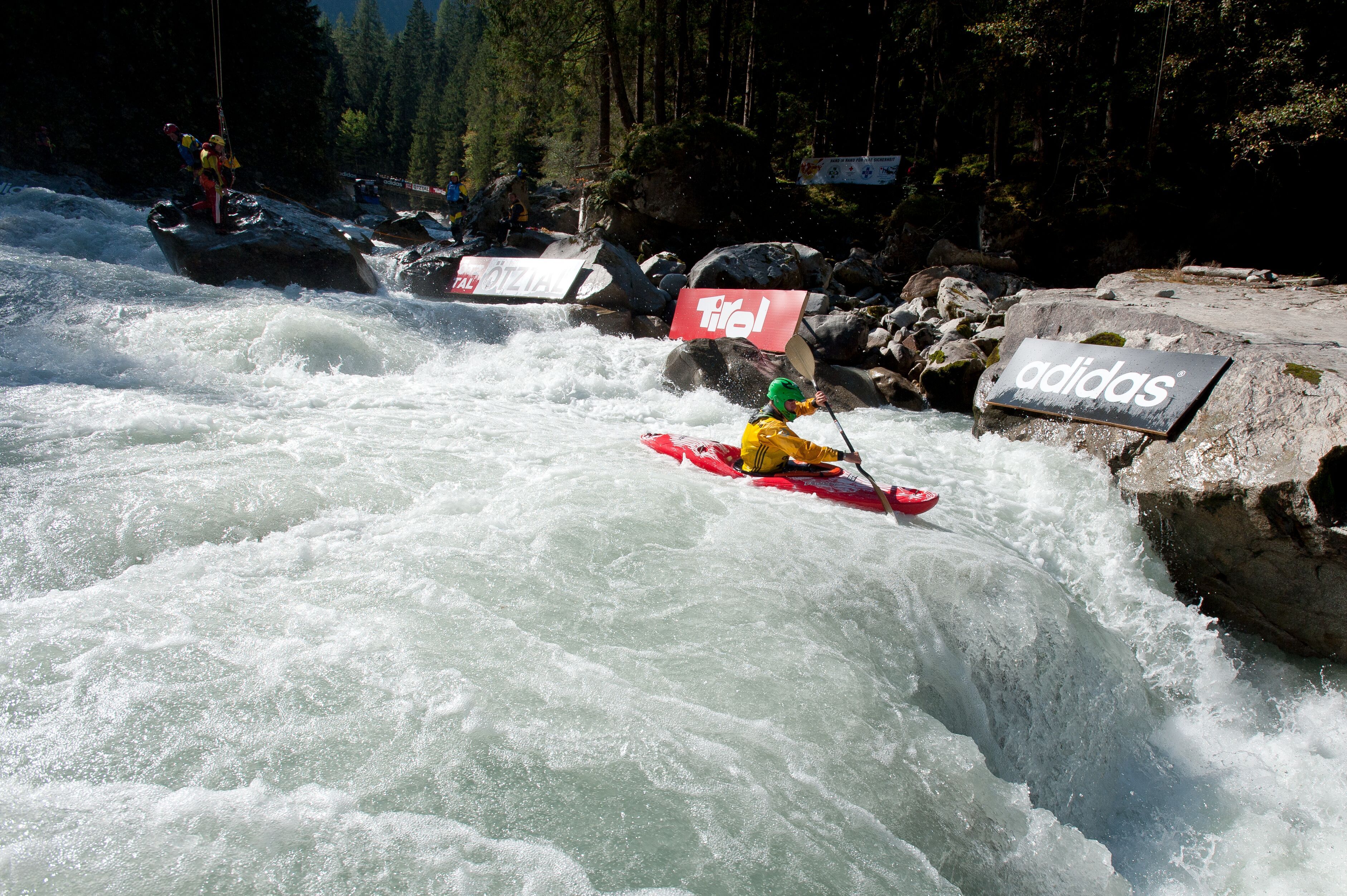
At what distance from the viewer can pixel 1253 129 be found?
1245cm

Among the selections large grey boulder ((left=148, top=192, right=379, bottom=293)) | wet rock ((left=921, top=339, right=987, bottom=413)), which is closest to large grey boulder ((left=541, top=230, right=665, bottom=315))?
large grey boulder ((left=148, top=192, right=379, bottom=293))

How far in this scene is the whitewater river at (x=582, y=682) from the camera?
7.14ft

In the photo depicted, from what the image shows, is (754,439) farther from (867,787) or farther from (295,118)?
(295,118)

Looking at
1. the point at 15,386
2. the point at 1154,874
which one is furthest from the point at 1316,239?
the point at 15,386

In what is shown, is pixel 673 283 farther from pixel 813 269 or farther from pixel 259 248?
pixel 259 248

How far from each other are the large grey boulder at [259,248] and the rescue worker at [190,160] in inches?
22.5

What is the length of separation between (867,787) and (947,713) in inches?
31.2

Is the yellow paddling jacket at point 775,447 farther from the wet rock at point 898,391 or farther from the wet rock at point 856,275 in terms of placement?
the wet rock at point 856,275

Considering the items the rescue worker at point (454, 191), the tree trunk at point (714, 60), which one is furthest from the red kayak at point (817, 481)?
the tree trunk at point (714, 60)

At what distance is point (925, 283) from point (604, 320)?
22.9 feet

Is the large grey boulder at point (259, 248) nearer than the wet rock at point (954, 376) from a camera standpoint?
No

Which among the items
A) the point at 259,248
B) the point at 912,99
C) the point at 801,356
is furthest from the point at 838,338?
the point at 912,99

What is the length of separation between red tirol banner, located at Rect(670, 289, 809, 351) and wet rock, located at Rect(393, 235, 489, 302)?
4968mm

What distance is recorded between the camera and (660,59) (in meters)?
18.3
